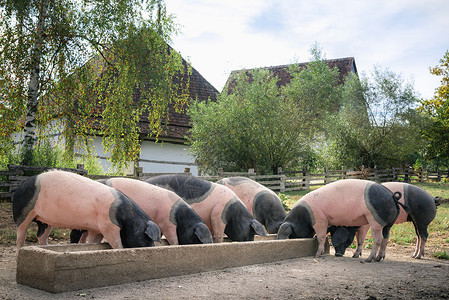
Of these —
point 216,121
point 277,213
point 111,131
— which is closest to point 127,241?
point 277,213

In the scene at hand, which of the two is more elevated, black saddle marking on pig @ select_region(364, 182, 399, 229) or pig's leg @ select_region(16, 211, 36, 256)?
black saddle marking on pig @ select_region(364, 182, 399, 229)

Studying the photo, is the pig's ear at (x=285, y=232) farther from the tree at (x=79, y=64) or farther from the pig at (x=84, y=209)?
the tree at (x=79, y=64)

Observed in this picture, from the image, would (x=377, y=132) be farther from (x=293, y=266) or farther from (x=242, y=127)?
(x=293, y=266)

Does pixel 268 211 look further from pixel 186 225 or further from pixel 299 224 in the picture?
pixel 186 225

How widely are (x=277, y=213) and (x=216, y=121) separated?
446 inches

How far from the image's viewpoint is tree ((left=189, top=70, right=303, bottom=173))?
1930cm

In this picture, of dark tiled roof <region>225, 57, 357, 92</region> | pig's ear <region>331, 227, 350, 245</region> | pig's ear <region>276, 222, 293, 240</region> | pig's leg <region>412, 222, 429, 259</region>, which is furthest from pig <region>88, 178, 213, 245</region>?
dark tiled roof <region>225, 57, 357, 92</region>

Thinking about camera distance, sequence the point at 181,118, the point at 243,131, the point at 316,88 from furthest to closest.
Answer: the point at 316,88, the point at 181,118, the point at 243,131

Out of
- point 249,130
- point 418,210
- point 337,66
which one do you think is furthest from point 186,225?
point 337,66

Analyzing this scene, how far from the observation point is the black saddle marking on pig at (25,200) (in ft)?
16.5

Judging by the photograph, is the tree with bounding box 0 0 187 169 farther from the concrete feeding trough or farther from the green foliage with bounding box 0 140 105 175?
the concrete feeding trough

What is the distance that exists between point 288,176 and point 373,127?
315 inches

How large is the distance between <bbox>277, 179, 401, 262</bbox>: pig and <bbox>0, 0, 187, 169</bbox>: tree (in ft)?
18.0

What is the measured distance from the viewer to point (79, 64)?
1048 cm
